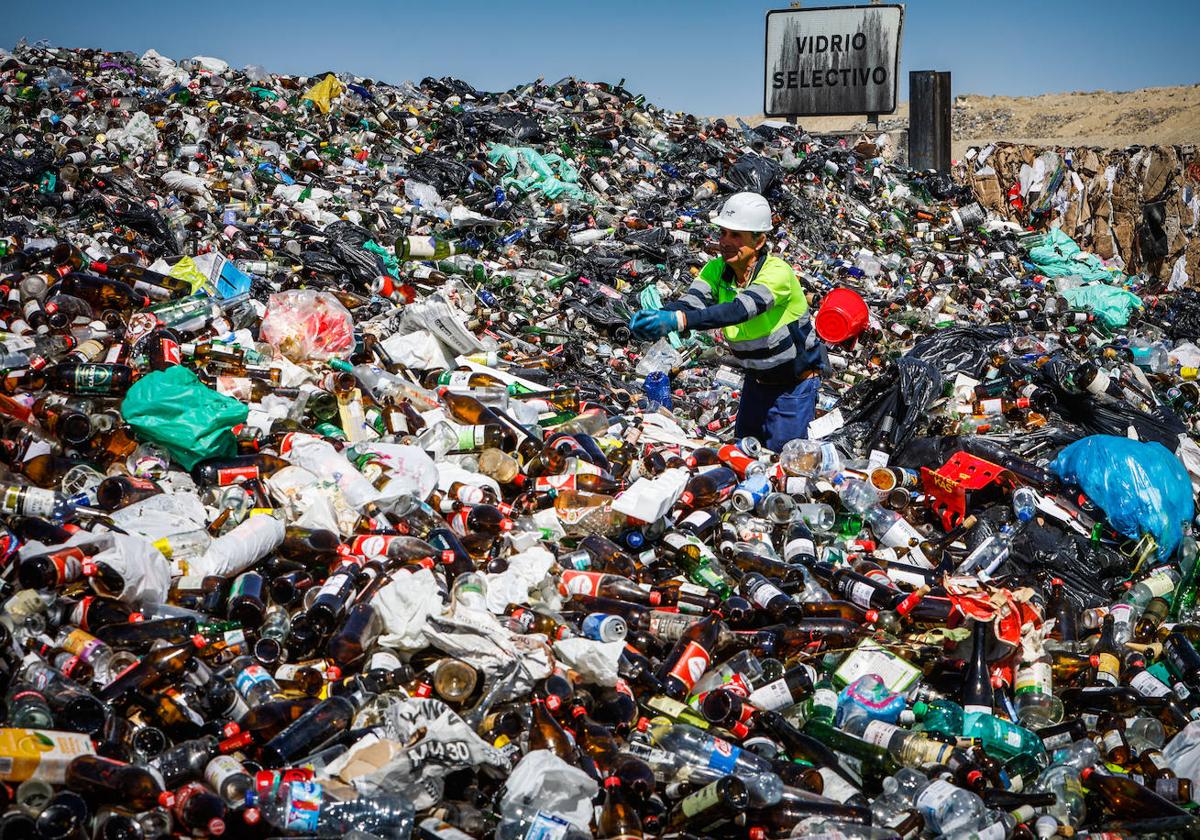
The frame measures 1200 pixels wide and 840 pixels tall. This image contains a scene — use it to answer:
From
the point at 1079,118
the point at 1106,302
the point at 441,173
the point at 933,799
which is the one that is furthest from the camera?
the point at 1079,118

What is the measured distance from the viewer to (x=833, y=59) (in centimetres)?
1750

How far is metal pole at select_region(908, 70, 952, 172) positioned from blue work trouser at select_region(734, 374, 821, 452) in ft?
38.9

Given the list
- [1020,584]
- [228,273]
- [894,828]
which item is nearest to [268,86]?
[228,273]

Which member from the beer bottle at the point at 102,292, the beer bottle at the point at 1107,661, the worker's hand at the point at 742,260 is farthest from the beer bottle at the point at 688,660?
the beer bottle at the point at 102,292

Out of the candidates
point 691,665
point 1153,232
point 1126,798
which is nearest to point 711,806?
point 691,665

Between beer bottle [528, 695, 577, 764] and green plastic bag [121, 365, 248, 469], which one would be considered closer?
beer bottle [528, 695, 577, 764]

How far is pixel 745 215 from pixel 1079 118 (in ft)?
104

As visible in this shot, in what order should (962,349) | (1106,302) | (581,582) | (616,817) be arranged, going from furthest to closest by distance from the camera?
(1106,302)
(962,349)
(581,582)
(616,817)

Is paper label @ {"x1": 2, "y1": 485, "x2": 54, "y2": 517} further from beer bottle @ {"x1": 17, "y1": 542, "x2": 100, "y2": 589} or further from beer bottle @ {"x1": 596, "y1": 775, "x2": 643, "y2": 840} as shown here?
beer bottle @ {"x1": 596, "y1": 775, "x2": 643, "y2": 840}

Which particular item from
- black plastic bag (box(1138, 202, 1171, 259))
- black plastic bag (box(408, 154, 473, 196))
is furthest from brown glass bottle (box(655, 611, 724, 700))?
black plastic bag (box(1138, 202, 1171, 259))

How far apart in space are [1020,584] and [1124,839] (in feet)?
4.87

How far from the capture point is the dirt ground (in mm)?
26266

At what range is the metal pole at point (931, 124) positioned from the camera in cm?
1524

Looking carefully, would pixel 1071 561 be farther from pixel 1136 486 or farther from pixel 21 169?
pixel 21 169
